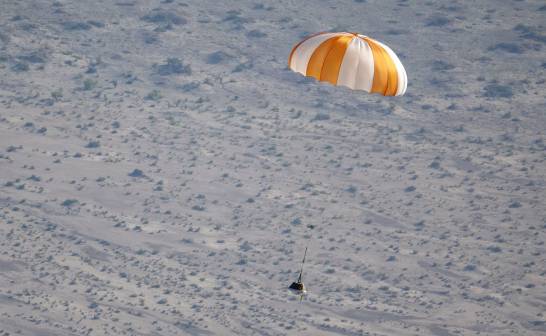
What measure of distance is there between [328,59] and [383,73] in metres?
1.47

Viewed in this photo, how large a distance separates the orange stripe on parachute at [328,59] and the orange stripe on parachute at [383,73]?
2.76ft

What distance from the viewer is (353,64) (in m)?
32.8

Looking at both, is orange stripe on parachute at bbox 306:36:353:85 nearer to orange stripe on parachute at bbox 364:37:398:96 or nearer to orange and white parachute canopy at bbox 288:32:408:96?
orange and white parachute canopy at bbox 288:32:408:96

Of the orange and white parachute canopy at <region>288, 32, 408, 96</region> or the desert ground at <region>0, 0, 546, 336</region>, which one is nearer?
the orange and white parachute canopy at <region>288, 32, 408, 96</region>

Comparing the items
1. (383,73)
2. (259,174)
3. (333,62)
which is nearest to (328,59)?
(333,62)

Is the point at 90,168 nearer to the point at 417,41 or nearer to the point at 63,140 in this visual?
the point at 63,140

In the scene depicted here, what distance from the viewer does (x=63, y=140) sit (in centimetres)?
5653

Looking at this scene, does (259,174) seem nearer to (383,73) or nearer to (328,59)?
(328,59)

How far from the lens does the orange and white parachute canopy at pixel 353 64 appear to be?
3278cm

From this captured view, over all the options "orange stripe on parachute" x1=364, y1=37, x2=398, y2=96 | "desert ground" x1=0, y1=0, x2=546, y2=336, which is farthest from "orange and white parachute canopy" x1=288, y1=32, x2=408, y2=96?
"desert ground" x1=0, y1=0, x2=546, y2=336

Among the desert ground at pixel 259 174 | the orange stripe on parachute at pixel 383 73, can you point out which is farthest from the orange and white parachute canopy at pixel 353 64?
the desert ground at pixel 259 174

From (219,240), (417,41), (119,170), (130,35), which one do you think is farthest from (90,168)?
(417,41)

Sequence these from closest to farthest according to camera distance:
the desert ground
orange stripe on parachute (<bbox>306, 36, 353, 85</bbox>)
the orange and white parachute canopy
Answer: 1. the orange and white parachute canopy
2. orange stripe on parachute (<bbox>306, 36, 353, 85</bbox>)
3. the desert ground

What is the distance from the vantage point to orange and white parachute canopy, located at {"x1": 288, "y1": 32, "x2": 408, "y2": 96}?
1291 inches
